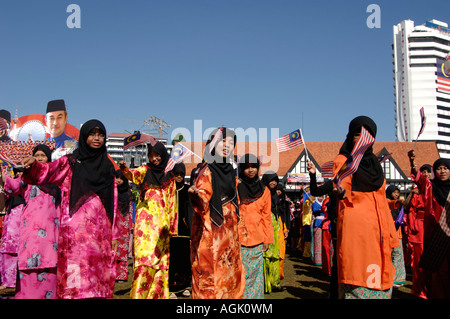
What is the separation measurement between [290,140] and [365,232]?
17.8ft

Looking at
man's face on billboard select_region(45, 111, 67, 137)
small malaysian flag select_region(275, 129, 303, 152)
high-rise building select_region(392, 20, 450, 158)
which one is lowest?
small malaysian flag select_region(275, 129, 303, 152)

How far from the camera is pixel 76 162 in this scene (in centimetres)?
386

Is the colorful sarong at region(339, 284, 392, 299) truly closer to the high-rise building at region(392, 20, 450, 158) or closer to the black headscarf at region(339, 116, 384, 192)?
the black headscarf at region(339, 116, 384, 192)

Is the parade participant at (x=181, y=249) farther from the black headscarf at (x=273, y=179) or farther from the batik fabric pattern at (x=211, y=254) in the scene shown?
the batik fabric pattern at (x=211, y=254)

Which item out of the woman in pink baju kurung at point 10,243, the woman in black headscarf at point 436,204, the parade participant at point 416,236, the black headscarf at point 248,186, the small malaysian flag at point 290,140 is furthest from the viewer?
the small malaysian flag at point 290,140

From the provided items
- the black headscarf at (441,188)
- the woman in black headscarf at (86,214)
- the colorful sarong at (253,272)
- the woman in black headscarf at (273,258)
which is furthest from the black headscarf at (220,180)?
the woman in black headscarf at (273,258)

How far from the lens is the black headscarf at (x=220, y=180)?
13.3 feet

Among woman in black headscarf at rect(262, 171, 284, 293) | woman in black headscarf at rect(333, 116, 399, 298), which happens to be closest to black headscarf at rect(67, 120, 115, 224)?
woman in black headscarf at rect(333, 116, 399, 298)

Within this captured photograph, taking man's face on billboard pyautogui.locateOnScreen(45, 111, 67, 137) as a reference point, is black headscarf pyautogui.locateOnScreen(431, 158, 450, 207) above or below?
below

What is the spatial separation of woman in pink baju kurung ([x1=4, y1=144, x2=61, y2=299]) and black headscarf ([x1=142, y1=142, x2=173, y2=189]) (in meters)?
1.20

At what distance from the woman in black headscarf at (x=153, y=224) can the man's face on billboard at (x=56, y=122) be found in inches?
1974

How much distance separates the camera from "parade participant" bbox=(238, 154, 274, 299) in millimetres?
5020
